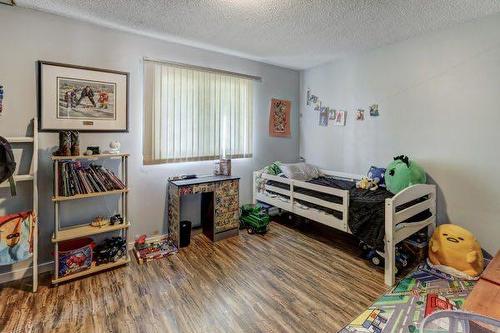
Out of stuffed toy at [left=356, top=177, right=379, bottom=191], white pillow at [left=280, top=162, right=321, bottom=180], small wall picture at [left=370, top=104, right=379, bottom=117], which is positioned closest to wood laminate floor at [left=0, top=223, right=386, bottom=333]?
stuffed toy at [left=356, top=177, right=379, bottom=191]

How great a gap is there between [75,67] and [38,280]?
77.0 inches

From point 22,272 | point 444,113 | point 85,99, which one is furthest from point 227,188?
point 444,113

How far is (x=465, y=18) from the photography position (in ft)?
8.15

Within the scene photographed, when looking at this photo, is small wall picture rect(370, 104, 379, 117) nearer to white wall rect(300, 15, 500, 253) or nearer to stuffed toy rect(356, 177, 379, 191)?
white wall rect(300, 15, 500, 253)

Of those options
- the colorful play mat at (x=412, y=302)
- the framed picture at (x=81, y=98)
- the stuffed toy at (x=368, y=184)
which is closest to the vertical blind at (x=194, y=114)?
the framed picture at (x=81, y=98)

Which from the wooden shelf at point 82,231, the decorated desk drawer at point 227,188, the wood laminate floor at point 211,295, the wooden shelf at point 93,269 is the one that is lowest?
the wood laminate floor at point 211,295

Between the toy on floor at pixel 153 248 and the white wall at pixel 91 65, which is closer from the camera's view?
the white wall at pixel 91 65

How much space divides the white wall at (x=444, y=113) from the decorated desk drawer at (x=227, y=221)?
1.75 m

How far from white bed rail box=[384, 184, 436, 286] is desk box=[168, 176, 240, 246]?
1721mm

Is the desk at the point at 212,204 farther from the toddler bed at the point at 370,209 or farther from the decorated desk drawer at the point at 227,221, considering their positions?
the toddler bed at the point at 370,209

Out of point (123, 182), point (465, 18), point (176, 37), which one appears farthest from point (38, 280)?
point (465, 18)

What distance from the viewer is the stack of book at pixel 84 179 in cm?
229

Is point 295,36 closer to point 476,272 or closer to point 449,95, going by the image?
point 449,95

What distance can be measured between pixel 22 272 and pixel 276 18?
3253 millimetres
